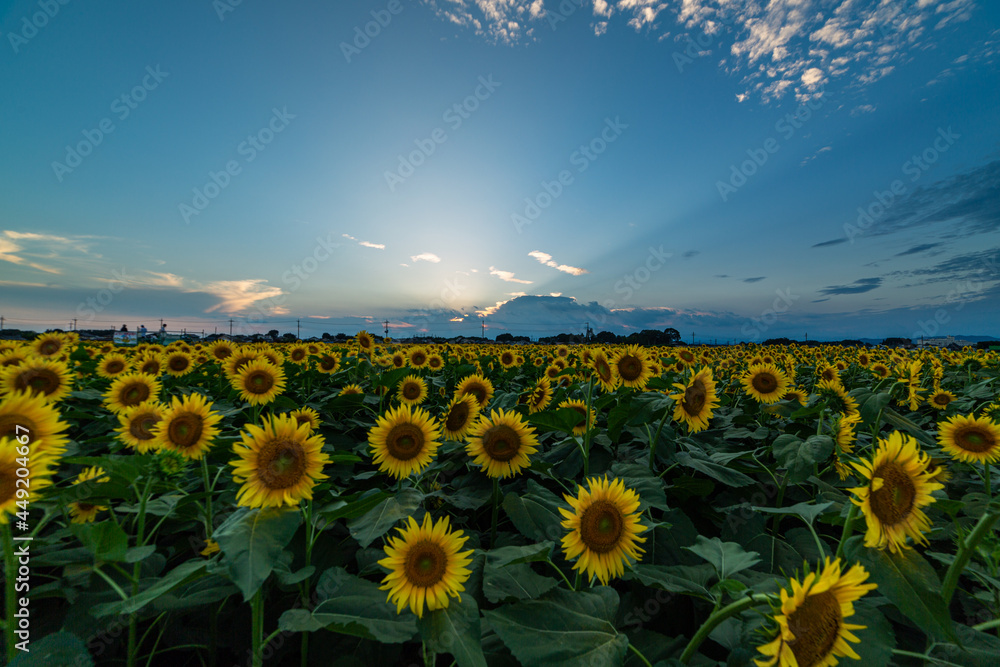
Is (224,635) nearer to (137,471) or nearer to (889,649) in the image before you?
(137,471)

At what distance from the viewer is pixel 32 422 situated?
5.39ft

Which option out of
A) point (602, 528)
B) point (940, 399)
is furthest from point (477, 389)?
point (940, 399)

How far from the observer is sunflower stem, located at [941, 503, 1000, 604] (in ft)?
3.99

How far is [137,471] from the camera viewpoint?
5.51ft

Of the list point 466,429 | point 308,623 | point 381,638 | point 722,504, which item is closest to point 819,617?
point 381,638

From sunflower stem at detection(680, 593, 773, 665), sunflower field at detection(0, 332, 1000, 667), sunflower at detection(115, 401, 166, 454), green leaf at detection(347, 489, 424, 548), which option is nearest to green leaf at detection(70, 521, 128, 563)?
sunflower field at detection(0, 332, 1000, 667)

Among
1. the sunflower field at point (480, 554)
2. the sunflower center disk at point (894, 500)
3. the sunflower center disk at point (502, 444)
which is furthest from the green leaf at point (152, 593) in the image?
the sunflower center disk at point (894, 500)

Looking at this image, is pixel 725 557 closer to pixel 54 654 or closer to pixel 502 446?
pixel 502 446

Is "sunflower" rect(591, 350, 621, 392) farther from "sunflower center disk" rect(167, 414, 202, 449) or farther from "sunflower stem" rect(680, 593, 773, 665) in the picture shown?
"sunflower center disk" rect(167, 414, 202, 449)

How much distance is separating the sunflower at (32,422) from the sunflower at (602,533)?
212 cm

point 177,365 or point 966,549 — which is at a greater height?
point 177,365

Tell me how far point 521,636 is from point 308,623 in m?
0.70

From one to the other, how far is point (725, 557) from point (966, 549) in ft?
2.28

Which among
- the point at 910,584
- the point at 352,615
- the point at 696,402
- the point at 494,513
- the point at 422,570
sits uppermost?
the point at 696,402
